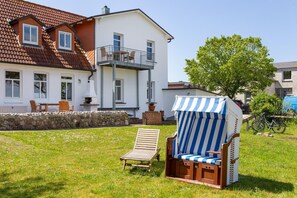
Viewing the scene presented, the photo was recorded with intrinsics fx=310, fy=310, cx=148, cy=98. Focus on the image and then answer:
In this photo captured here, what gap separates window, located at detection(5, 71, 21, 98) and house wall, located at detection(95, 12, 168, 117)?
17.5 ft

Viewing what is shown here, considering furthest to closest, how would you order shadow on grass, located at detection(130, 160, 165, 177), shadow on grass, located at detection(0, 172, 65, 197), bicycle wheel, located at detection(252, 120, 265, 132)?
bicycle wheel, located at detection(252, 120, 265, 132), shadow on grass, located at detection(130, 160, 165, 177), shadow on grass, located at detection(0, 172, 65, 197)

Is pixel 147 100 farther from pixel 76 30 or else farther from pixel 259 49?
pixel 259 49

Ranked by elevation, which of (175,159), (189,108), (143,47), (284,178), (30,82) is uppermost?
(143,47)

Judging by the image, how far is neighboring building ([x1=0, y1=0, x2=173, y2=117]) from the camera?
728 inches

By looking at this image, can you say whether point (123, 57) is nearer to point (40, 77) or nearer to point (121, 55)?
point (121, 55)

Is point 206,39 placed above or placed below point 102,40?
above

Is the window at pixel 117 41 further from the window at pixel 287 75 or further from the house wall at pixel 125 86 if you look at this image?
the window at pixel 287 75

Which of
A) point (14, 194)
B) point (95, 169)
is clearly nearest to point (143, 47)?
point (95, 169)

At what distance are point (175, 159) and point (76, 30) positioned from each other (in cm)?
1843

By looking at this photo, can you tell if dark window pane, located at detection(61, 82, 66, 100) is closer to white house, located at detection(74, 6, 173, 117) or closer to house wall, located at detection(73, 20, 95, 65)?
white house, located at detection(74, 6, 173, 117)

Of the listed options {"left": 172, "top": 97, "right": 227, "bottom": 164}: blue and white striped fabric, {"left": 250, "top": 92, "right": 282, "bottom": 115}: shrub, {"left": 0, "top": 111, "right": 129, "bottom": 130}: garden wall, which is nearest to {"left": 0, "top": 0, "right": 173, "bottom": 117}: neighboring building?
{"left": 0, "top": 111, "right": 129, "bottom": 130}: garden wall

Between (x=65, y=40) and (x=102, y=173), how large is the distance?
15.5 metres

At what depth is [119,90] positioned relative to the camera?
23797mm

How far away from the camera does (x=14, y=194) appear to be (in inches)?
233
